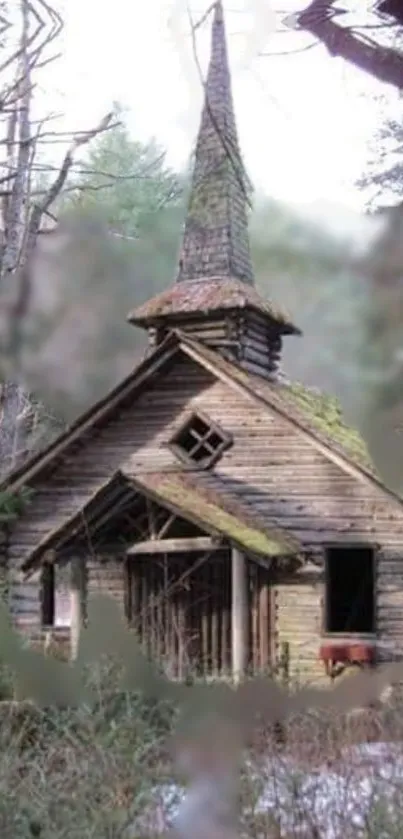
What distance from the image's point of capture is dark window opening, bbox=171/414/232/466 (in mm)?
2246

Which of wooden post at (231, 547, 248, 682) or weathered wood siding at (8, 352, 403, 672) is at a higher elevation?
weathered wood siding at (8, 352, 403, 672)

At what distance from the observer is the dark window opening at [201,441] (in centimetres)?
225

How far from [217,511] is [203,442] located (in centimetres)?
62

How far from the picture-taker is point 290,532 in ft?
8.65

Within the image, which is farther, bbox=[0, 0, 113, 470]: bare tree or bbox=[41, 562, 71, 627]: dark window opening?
bbox=[41, 562, 71, 627]: dark window opening

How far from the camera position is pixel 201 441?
2.32m

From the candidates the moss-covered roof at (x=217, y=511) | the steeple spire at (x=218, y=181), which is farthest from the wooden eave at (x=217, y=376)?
the moss-covered roof at (x=217, y=511)

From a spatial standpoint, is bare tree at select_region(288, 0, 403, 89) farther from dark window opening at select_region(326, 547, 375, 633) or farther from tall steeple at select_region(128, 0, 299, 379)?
dark window opening at select_region(326, 547, 375, 633)

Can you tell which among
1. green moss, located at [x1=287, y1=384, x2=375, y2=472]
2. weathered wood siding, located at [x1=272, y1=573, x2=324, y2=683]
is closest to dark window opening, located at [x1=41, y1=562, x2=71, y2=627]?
weathered wood siding, located at [x1=272, y1=573, x2=324, y2=683]

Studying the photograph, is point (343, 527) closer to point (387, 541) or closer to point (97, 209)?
point (387, 541)

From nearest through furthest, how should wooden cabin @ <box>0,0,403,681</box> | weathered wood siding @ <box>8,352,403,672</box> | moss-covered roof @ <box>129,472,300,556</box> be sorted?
wooden cabin @ <box>0,0,403,681</box> < weathered wood siding @ <box>8,352,403,672</box> < moss-covered roof @ <box>129,472,300,556</box>

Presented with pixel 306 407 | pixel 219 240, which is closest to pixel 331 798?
pixel 306 407

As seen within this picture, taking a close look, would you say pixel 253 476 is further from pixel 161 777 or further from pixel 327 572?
pixel 161 777

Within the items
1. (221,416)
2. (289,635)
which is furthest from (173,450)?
(289,635)
